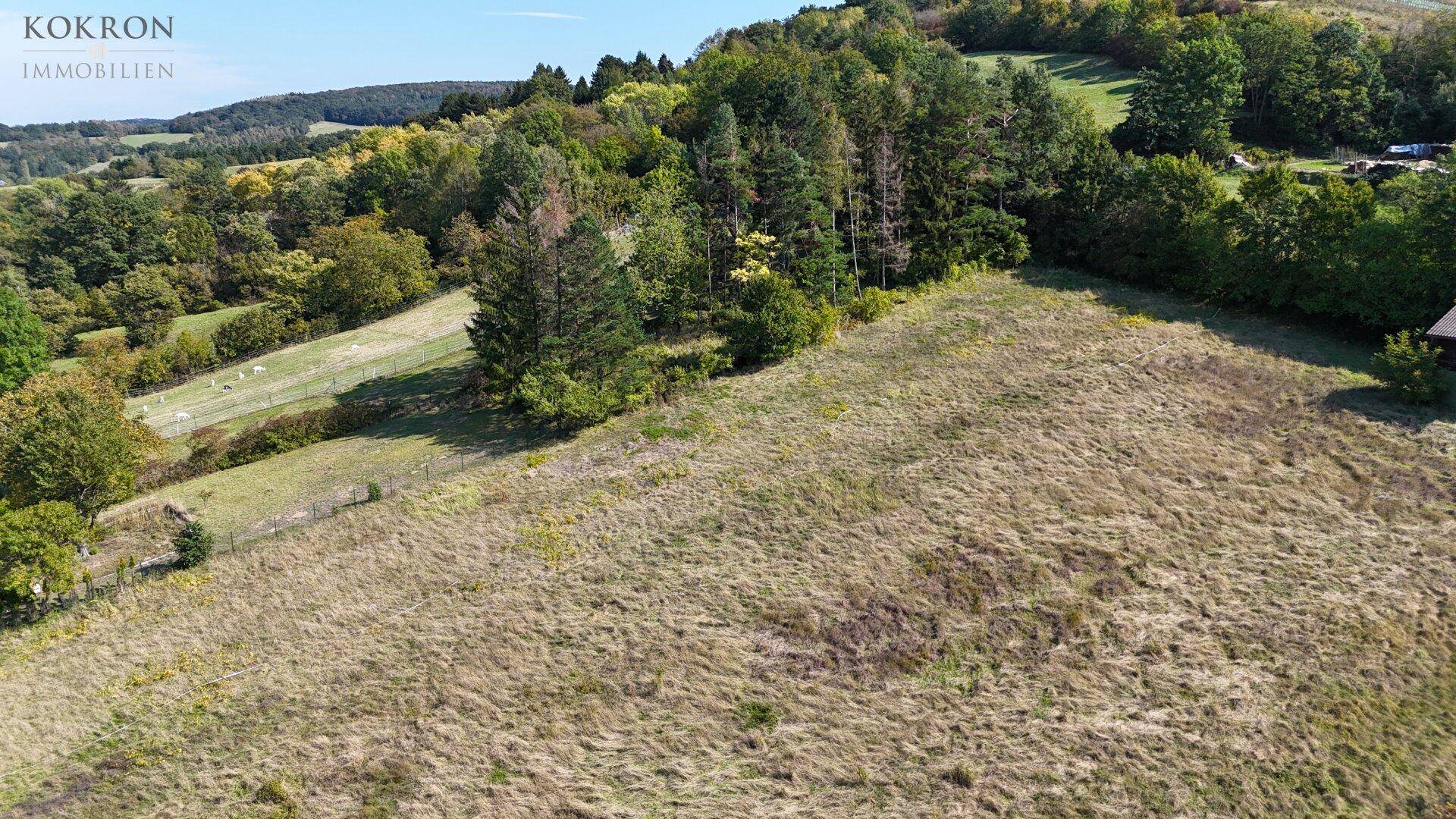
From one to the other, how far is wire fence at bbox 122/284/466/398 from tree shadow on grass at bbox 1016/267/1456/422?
55.5 m

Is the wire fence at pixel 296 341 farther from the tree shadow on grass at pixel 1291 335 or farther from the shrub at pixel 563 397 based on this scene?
the tree shadow on grass at pixel 1291 335

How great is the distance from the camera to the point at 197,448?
140 feet

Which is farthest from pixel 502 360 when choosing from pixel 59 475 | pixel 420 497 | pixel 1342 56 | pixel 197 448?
pixel 1342 56

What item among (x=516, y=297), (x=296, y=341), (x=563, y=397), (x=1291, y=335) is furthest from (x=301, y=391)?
(x=1291, y=335)

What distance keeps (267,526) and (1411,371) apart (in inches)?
2121

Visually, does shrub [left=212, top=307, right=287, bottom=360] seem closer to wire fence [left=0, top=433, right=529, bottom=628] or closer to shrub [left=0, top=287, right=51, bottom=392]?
shrub [left=0, top=287, right=51, bottom=392]

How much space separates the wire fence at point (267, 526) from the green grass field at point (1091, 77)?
63.8 m

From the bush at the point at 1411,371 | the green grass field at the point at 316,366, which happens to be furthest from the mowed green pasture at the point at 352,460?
the bush at the point at 1411,371

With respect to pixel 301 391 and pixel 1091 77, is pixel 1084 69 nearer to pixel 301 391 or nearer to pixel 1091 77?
pixel 1091 77

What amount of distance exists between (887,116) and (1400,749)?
47.3m

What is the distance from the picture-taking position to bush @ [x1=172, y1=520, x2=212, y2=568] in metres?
31.1

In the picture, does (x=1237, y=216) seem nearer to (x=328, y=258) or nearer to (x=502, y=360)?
(x=502, y=360)

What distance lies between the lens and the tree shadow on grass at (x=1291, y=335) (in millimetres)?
36594

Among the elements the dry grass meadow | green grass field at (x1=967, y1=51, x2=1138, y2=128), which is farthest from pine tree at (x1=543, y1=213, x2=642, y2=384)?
green grass field at (x1=967, y1=51, x2=1138, y2=128)
